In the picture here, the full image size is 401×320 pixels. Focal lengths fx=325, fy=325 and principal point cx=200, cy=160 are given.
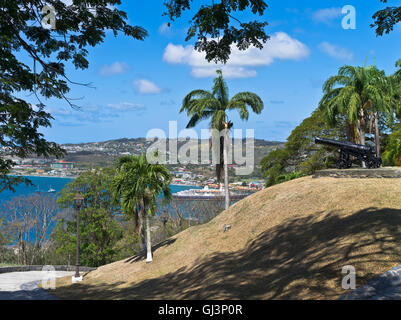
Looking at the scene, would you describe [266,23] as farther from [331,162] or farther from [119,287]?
[331,162]

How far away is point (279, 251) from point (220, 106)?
41.2 feet

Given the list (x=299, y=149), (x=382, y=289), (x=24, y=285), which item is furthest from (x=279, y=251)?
(x=299, y=149)

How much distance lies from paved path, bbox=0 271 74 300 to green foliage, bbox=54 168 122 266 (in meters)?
8.33

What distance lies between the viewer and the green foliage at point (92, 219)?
87.6ft

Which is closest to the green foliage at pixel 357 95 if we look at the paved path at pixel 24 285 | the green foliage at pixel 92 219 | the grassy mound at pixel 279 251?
the grassy mound at pixel 279 251

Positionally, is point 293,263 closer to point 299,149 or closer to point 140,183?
point 140,183

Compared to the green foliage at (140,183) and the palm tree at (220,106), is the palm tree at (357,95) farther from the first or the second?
the green foliage at (140,183)

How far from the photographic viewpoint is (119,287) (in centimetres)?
1282

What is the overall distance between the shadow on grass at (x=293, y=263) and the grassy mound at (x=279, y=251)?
23mm

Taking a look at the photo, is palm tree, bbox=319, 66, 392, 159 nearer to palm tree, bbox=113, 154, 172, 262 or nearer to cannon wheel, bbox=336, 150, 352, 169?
cannon wheel, bbox=336, 150, 352, 169

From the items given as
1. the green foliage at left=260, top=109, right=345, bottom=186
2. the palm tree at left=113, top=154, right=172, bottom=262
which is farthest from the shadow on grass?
the green foliage at left=260, top=109, right=345, bottom=186

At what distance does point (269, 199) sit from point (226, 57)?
962 centimetres

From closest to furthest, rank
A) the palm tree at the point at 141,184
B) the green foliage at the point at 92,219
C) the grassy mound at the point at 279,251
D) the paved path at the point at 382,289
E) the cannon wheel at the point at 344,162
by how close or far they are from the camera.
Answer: the paved path at the point at 382,289, the grassy mound at the point at 279,251, the palm tree at the point at 141,184, the cannon wheel at the point at 344,162, the green foliage at the point at 92,219
